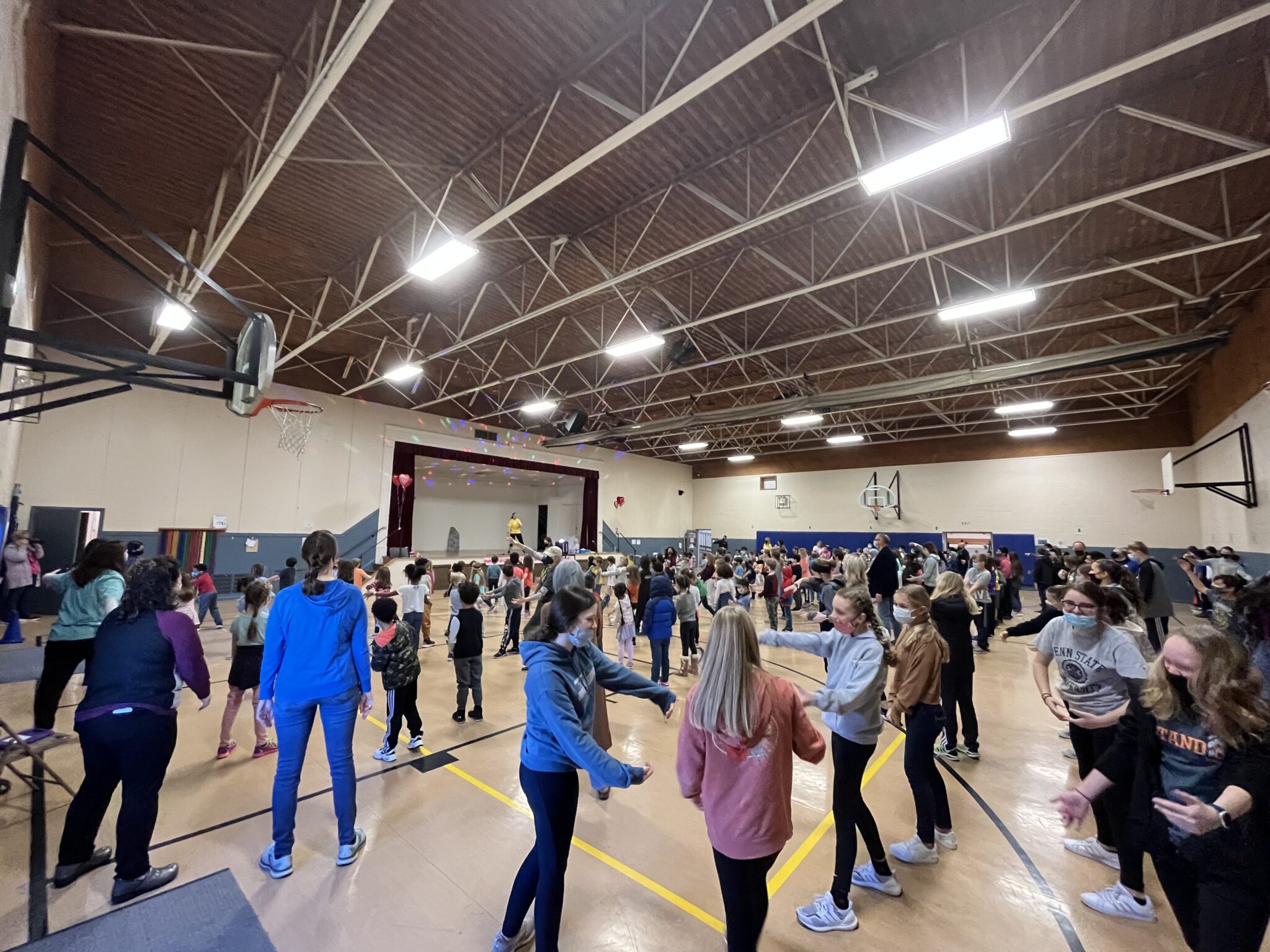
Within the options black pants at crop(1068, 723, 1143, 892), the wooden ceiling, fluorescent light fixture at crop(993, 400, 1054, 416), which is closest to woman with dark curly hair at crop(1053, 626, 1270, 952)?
black pants at crop(1068, 723, 1143, 892)

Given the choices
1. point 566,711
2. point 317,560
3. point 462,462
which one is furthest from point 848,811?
point 462,462

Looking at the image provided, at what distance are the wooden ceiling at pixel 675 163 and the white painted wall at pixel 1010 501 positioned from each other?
7.73m

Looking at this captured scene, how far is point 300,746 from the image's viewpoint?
258 cm

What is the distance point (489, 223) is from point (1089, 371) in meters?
13.6

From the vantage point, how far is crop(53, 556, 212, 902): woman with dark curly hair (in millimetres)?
2275

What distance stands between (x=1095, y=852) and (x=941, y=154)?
5.11 metres

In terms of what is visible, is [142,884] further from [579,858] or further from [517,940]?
[579,858]

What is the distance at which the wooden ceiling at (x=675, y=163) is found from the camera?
431 cm

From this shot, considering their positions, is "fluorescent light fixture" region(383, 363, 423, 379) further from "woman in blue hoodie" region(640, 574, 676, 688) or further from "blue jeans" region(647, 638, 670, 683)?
"blue jeans" region(647, 638, 670, 683)

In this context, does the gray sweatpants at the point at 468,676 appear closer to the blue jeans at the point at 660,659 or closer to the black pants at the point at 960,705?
the blue jeans at the point at 660,659

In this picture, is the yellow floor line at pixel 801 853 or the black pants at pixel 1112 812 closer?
the black pants at pixel 1112 812

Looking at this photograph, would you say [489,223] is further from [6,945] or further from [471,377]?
[471,377]

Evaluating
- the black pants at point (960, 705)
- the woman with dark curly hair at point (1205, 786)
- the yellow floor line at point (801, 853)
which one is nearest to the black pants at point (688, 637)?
the yellow floor line at point (801, 853)

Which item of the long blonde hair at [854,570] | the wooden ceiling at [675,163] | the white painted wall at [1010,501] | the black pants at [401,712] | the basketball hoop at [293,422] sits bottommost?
the black pants at [401,712]
